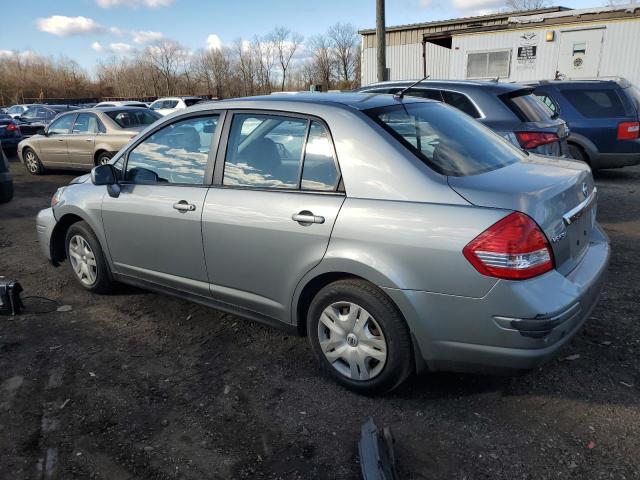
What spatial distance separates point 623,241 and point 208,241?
4.62 metres

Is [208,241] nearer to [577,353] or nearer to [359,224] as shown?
[359,224]

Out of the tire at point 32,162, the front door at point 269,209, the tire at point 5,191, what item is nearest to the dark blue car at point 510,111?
the front door at point 269,209

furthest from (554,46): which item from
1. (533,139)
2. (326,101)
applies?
(326,101)

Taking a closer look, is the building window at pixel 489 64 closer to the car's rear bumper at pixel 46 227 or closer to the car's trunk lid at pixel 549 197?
the car's trunk lid at pixel 549 197

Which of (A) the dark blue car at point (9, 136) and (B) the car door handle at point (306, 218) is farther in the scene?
(A) the dark blue car at point (9, 136)

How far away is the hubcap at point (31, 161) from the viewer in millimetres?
12500

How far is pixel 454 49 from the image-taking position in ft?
51.3

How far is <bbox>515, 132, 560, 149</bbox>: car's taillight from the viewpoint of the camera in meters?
6.29

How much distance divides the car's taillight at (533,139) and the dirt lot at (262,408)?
2546 mm

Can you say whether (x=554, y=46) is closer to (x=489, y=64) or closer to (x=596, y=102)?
(x=489, y=64)

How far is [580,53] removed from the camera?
1334 centimetres

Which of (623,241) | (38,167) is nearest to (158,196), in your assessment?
(623,241)

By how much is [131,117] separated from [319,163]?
30.1ft

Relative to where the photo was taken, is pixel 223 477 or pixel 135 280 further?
pixel 135 280
